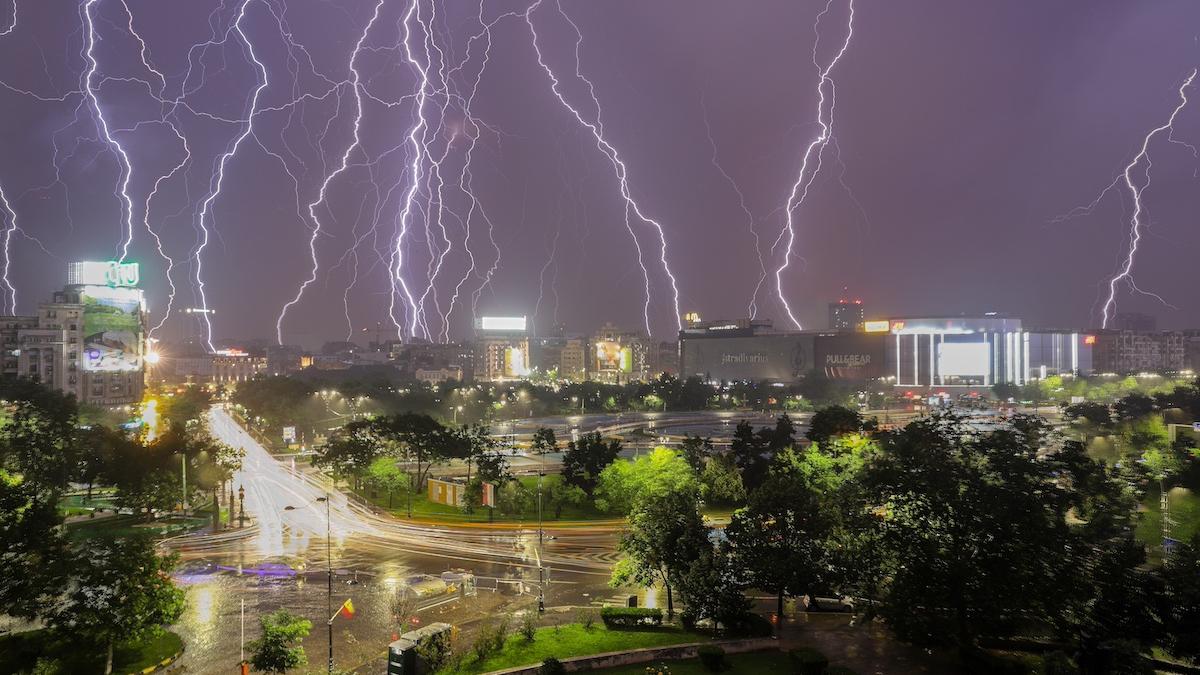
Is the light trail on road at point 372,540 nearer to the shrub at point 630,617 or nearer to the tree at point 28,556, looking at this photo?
the shrub at point 630,617

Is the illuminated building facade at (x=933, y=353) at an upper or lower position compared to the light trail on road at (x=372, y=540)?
upper

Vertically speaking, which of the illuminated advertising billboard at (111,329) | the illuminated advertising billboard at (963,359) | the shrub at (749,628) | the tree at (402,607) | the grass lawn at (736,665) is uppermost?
the illuminated advertising billboard at (111,329)

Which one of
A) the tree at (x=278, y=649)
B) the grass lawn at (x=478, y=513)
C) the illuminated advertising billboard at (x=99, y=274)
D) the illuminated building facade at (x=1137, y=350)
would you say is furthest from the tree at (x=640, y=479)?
the illuminated building facade at (x=1137, y=350)

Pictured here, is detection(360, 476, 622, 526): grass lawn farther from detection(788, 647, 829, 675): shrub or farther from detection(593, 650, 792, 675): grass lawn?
detection(788, 647, 829, 675): shrub

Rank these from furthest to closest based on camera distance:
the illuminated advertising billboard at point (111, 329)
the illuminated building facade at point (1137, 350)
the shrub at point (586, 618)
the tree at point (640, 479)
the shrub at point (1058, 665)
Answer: the illuminated building facade at point (1137, 350) < the illuminated advertising billboard at point (111, 329) < the tree at point (640, 479) < the shrub at point (586, 618) < the shrub at point (1058, 665)

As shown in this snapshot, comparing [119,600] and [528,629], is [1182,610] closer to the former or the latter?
[528,629]

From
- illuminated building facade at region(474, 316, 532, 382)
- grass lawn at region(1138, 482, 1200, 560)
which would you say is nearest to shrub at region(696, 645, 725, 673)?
grass lawn at region(1138, 482, 1200, 560)

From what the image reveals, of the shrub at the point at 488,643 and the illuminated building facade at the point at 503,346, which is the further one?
the illuminated building facade at the point at 503,346
